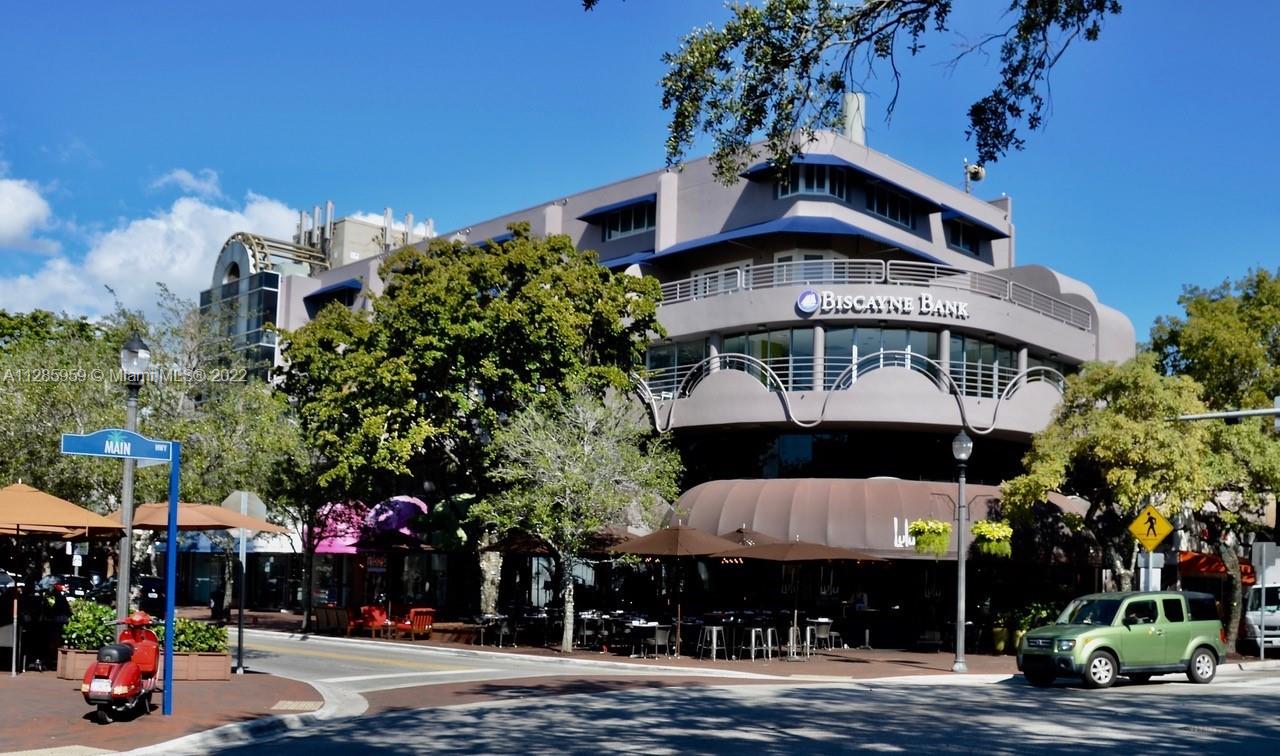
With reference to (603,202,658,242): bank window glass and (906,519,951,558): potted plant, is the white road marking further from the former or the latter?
(603,202,658,242): bank window glass

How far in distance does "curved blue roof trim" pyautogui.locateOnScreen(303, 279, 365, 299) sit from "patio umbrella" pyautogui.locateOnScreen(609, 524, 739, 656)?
3067cm

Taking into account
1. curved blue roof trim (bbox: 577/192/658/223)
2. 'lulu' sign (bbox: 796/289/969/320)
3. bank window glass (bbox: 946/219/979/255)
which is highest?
curved blue roof trim (bbox: 577/192/658/223)

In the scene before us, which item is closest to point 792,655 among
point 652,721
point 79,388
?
point 652,721

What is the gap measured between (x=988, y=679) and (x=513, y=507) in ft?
37.9

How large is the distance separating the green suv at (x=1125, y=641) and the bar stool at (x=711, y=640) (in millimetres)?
7573

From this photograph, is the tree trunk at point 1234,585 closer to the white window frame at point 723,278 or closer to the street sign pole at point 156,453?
the white window frame at point 723,278

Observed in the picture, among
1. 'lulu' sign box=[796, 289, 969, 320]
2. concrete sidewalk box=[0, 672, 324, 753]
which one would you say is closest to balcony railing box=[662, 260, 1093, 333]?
'lulu' sign box=[796, 289, 969, 320]

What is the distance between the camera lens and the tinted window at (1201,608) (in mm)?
A: 23656

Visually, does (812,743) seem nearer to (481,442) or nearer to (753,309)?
(481,442)

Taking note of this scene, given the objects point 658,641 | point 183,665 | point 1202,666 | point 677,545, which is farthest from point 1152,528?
point 183,665

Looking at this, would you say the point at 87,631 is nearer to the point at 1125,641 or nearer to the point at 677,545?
the point at 677,545

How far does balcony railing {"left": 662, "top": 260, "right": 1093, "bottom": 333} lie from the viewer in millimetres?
37750

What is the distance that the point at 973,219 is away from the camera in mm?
47375

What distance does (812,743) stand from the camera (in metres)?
14.1
